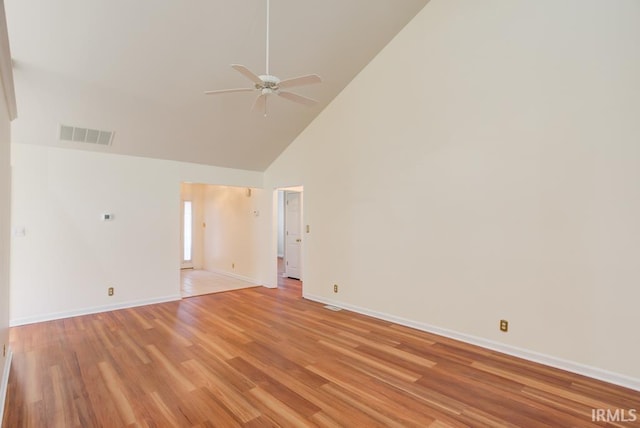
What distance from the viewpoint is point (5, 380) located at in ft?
8.43

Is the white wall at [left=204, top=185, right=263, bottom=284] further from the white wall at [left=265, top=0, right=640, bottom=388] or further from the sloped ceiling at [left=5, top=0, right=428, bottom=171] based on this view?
the white wall at [left=265, top=0, right=640, bottom=388]

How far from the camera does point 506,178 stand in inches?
130

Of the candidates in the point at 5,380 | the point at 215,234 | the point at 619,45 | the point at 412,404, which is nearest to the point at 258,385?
the point at 412,404

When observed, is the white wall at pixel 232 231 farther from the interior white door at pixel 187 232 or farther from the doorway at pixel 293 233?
the doorway at pixel 293 233

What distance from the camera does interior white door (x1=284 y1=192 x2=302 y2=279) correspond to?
24.5 feet

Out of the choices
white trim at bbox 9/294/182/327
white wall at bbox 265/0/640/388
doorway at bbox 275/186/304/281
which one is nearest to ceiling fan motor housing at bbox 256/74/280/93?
white wall at bbox 265/0/640/388

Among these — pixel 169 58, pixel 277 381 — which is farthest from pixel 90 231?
pixel 277 381

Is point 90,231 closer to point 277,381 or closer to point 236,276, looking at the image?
point 236,276

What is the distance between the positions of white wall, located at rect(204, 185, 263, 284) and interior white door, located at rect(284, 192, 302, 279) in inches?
42.9

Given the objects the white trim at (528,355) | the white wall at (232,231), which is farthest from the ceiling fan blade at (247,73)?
the white wall at (232,231)

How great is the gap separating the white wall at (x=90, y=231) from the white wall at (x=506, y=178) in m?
3.26

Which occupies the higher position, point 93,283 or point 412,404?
point 93,283

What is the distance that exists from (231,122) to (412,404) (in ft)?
14.3

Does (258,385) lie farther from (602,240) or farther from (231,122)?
(231,122)
